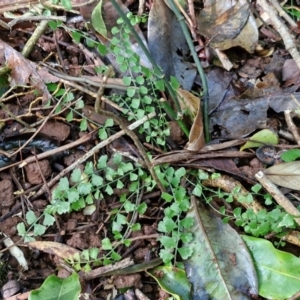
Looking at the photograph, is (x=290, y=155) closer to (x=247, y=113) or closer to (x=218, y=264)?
(x=247, y=113)

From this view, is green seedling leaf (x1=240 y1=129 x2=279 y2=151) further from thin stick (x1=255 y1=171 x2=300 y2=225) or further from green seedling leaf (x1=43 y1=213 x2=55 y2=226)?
green seedling leaf (x1=43 y1=213 x2=55 y2=226)

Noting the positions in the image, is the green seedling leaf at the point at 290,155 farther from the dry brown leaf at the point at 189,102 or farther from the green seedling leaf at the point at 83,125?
the green seedling leaf at the point at 83,125

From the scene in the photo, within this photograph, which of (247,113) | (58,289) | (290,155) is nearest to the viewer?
(58,289)

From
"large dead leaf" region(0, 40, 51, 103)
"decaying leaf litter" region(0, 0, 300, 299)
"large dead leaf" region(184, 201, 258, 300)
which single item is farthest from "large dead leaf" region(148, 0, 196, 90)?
"large dead leaf" region(184, 201, 258, 300)

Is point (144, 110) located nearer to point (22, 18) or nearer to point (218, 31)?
point (218, 31)

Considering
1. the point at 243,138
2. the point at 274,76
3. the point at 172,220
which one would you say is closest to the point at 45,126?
the point at 172,220

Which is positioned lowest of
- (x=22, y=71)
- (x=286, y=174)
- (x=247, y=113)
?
(x=286, y=174)

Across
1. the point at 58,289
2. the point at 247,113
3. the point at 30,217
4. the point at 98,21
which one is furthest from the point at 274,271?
the point at 98,21
